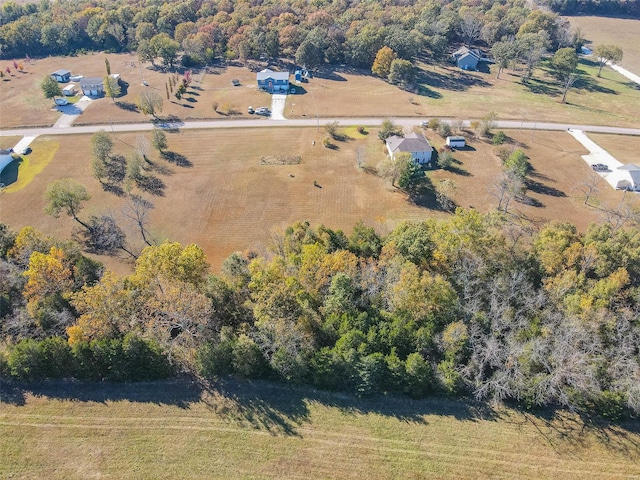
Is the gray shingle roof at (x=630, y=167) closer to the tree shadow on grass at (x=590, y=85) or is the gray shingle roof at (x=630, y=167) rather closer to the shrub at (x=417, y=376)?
the tree shadow on grass at (x=590, y=85)

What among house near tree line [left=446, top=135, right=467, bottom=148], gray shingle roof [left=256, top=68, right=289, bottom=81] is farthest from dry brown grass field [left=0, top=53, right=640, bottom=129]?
house near tree line [left=446, top=135, right=467, bottom=148]

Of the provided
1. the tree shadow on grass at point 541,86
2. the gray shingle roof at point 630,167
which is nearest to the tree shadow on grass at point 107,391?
the gray shingle roof at point 630,167

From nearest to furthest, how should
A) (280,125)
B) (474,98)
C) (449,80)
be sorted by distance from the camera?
(280,125)
(474,98)
(449,80)

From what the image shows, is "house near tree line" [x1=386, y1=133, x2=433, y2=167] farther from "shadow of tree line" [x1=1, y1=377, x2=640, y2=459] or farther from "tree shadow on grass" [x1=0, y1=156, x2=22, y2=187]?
"tree shadow on grass" [x1=0, y1=156, x2=22, y2=187]

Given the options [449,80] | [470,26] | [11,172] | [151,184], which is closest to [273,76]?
[449,80]

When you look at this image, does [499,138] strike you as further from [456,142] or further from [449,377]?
[449,377]
